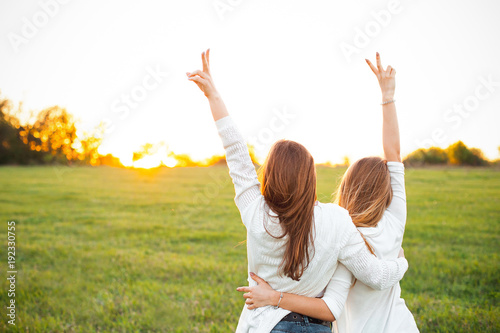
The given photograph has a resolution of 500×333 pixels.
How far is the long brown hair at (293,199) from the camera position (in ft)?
6.19

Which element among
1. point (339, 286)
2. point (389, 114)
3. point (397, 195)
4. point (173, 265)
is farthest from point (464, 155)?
point (339, 286)

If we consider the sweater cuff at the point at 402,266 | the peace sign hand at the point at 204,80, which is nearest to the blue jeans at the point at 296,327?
the sweater cuff at the point at 402,266

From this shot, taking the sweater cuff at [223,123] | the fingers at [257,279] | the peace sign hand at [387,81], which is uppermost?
the peace sign hand at [387,81]

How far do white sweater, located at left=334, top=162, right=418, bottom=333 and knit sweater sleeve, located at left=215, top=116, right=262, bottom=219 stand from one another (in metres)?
0.72

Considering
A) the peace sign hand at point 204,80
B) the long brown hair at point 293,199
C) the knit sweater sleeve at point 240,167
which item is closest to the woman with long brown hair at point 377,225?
the long brown hair at point 293,199

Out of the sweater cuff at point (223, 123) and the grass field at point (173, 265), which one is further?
the grass field at point (173, 265)

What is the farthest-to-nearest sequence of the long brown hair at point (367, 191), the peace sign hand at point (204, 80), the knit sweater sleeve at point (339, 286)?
the long brown hair at point (367, 191) < the peace sign hand at point (204, 80) < the knit sweater sleeve at point (339, 286)

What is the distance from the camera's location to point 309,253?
1928 millimetres

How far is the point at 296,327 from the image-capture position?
1.97 meters

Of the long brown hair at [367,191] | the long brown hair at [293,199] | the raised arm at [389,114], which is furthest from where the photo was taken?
the raised arm at [389,114]

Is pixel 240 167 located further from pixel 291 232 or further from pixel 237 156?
pixel 291 232

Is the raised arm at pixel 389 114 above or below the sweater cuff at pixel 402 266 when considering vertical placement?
above

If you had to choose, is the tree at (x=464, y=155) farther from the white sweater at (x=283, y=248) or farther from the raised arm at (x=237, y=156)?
the raised arm at (x=237, y=156)

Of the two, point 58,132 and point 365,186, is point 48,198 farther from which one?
point 58,132
